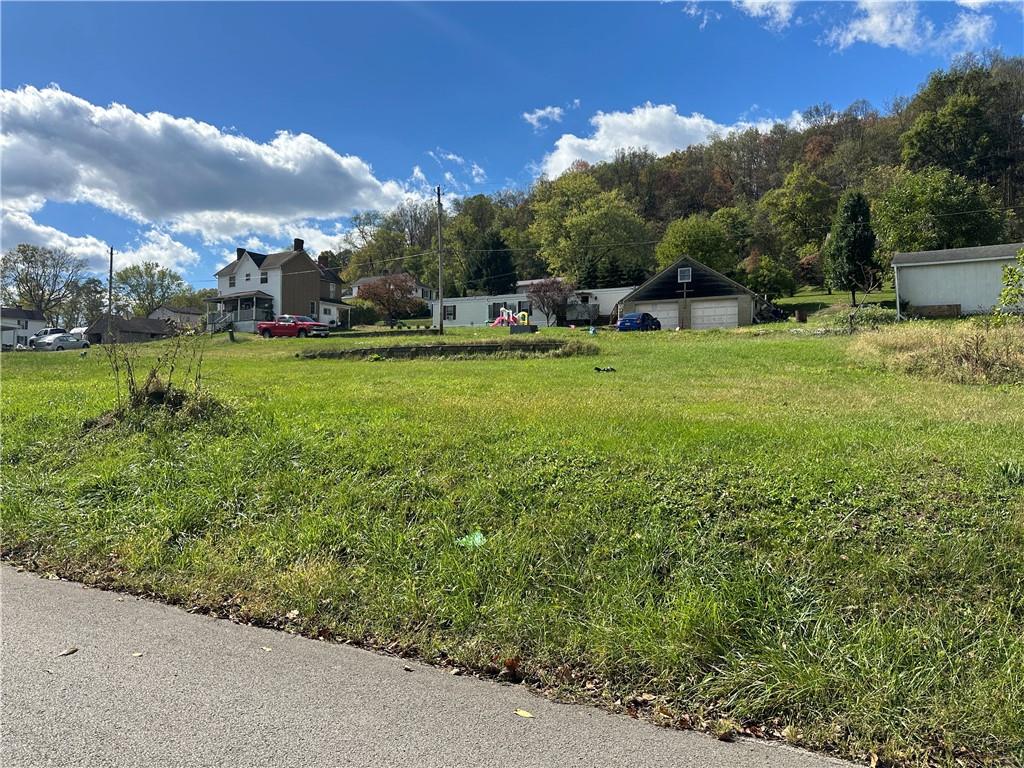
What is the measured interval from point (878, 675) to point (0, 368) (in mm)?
24301

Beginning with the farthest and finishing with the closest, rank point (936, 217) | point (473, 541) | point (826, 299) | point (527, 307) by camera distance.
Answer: point (527, 307) < point (826, 299) < point (936, 217) < point (473, 541)

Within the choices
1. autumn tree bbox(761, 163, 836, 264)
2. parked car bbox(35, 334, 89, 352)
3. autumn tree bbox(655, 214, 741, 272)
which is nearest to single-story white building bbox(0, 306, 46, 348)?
parked car bbox(35, 334, 89, 352)

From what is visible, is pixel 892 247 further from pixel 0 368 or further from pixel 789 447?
pixel 0 368

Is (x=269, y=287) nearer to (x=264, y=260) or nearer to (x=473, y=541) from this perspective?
(x=264, y=260)

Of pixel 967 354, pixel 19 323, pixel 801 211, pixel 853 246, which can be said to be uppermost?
pixel 801 211

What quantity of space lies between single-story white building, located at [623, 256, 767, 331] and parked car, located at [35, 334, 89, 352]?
3755 cm

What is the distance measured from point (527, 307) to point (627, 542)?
4510cm

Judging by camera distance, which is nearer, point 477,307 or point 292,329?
point 292,329

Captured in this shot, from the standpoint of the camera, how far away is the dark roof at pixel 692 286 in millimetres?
35250

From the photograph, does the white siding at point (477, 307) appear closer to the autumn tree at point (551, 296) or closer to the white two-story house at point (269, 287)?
the autumn tree at point (551, 296)

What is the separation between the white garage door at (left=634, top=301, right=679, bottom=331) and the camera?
120 ft

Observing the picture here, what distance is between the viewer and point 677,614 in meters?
3.40

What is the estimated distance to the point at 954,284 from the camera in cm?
3012

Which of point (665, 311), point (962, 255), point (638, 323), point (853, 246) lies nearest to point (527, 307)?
point (665, 311)
